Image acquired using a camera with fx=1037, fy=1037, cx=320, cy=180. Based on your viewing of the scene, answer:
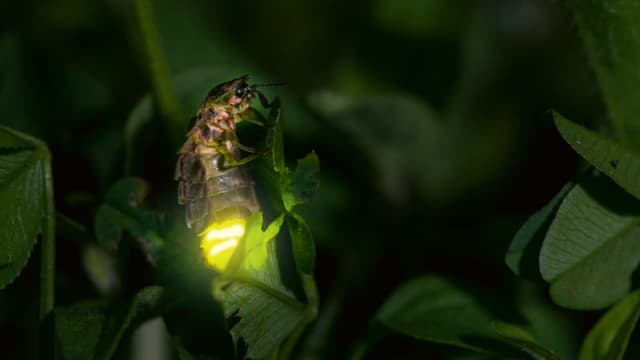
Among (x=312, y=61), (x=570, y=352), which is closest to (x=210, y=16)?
(x=312, y=61)

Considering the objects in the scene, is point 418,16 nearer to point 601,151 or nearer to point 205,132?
point 205,132

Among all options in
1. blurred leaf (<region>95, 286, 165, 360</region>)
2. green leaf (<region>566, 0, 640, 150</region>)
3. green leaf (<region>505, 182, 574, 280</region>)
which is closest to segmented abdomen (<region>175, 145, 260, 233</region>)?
blurred leaf (<region>95, 286, 165, 360</region>)

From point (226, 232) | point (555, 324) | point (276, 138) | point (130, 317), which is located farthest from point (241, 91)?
point (555, 324)

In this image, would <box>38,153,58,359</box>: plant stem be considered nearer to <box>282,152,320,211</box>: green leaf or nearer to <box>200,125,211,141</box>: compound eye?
<box>200,125,211,141</box>: compound eye

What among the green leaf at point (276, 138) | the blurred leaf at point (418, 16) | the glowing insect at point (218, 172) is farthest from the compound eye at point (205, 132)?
the blurred leaf at point (418, 16)

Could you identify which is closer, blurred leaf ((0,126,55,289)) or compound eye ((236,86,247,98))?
blurred leaf ((0,126,55,289))

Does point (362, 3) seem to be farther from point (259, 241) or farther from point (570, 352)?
point (259, 241)

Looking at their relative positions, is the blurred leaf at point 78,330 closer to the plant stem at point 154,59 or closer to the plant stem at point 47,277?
the plant stem at point 47,277
